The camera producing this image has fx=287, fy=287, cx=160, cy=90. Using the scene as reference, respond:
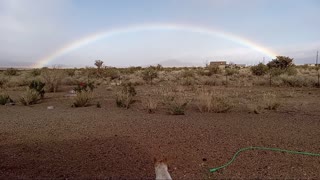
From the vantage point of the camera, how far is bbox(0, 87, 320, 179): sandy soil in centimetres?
554

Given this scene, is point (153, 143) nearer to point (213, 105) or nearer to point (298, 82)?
point (213, 105)

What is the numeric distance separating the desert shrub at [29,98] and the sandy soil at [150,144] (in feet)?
11.5

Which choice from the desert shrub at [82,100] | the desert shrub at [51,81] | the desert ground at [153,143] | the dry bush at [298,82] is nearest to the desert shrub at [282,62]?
the dry bush at [298,82]

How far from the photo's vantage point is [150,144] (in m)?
7.14

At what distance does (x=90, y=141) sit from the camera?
741cm

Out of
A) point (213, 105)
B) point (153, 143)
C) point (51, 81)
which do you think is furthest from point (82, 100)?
point (51, 81)

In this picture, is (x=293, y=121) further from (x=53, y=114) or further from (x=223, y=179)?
(x=53, y=114)

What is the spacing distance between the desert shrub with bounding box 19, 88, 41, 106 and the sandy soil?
3498 mm

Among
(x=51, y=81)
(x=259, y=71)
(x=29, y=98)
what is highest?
(x=259, y=71)

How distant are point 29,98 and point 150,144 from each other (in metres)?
10.3

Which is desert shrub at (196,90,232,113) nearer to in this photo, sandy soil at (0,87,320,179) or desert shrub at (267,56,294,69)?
sandy soil at (0,87,320,179)

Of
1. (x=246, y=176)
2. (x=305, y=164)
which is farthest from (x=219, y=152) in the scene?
(x=305, y=164)

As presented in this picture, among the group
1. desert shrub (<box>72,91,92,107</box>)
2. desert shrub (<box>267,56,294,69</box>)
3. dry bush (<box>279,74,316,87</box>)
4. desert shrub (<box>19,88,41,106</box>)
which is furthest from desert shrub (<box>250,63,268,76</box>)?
desert shrub (<box>19,88,41,106</box>)

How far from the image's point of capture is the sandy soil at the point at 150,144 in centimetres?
554
